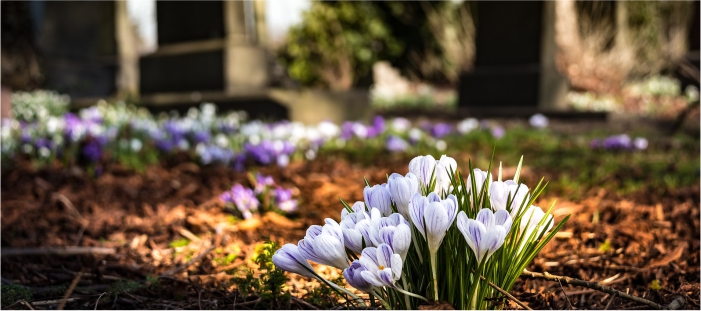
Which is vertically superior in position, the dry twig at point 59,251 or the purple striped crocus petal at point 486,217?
the purple striped crocus petal at point 486,217

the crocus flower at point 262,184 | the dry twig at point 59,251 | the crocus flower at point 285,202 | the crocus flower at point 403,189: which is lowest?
the dry twig at point 59,251

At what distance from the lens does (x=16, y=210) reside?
2973 mm

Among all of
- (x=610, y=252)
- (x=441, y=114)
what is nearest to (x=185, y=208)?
(x=610, y=252)

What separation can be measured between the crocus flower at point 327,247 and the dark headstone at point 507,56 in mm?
8987

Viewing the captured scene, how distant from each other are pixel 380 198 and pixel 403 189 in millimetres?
79

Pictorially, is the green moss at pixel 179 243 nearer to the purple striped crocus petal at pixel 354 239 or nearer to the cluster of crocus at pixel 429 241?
the cluster of crocus at pixel 429 241

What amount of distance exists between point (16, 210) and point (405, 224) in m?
2.41

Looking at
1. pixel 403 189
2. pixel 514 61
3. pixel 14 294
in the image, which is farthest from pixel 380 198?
pixel 514 61

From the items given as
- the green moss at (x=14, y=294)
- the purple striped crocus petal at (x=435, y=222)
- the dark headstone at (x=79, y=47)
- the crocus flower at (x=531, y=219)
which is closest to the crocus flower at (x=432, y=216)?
the purple striped crocus petal at (x=435, y=222)

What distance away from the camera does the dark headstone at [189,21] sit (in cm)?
744

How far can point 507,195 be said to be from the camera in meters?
1.34

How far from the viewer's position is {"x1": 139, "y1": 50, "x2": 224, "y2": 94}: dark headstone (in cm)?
748

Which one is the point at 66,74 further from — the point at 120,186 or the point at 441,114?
the point at 120,186

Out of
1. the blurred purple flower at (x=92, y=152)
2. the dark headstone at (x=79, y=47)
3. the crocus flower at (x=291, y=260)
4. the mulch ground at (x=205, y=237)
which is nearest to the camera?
the crocus flower at (x=291, y=260)
